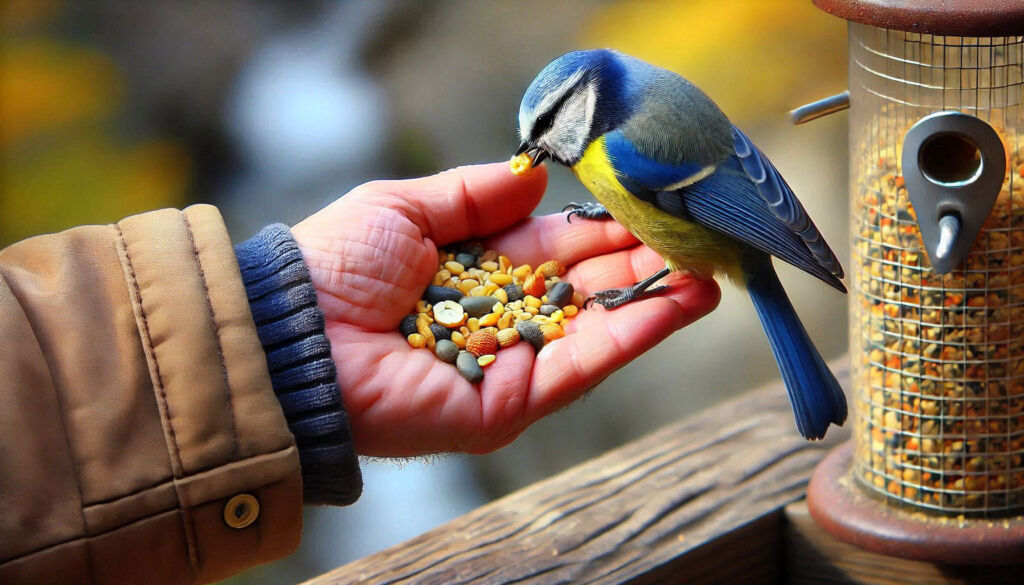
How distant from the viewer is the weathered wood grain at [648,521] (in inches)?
86.4

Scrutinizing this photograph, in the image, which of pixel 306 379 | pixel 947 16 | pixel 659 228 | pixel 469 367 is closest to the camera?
pixel 306 379

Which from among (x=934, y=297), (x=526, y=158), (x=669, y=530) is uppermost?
(x=526, y=158)

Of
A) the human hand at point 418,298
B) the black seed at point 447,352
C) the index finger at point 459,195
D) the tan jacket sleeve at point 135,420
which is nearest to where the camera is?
the tan jacket sleeve at point 135,420

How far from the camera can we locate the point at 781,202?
7.62 feet

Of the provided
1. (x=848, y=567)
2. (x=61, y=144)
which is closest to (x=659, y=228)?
(x=848, y=567)

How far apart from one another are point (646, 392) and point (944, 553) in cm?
173

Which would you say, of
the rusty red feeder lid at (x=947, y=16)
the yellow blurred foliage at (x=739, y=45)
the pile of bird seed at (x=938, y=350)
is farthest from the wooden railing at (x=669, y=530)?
the yellow blurred foliage at (x=739, y=45)

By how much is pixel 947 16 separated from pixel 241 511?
1402mm

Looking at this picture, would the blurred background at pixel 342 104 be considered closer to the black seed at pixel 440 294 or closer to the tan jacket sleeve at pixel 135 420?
the black seed at pixel 440 294

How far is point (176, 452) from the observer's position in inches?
68.1

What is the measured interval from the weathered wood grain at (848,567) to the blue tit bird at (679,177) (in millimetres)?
249

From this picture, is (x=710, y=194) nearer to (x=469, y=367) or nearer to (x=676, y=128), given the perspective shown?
(x=676, y=128)

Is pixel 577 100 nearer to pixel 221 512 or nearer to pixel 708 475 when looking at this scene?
pixel 708 475

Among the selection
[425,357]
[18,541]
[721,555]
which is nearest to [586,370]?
[425,357]
